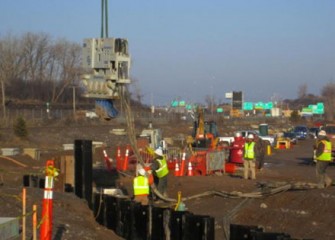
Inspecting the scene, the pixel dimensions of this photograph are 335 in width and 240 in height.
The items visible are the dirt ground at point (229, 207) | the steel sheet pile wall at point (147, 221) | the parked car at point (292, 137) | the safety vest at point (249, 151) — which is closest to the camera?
the steel sheet pile wall at point (147, 221)

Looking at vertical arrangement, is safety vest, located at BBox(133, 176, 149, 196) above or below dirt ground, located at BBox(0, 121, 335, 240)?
above

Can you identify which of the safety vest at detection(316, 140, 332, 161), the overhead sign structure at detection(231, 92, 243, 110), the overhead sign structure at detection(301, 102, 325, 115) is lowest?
the safety vest at detection(316, 140, 332, 161)

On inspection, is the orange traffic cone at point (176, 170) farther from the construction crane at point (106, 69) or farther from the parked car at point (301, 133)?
the parked car at point (301, 133)

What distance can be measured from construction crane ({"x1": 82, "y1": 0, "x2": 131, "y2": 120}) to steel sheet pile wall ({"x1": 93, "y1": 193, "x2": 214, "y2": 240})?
2244mm

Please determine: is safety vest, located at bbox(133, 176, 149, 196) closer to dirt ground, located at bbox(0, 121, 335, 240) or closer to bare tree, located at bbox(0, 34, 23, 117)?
dirt ground, located at bbox(0, 121, 335, 240)

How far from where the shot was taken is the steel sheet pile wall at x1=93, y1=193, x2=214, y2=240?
12.4 metres

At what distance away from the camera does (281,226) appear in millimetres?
16344

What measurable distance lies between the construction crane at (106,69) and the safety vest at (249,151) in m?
11.6

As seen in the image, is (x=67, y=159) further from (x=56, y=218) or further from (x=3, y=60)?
(x=3, y=60)

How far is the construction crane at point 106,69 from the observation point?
13797 mm

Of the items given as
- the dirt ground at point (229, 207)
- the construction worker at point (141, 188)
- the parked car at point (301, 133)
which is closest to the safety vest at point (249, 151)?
the dirt ground at point (229, 207)

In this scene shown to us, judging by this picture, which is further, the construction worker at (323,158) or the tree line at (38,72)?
the tree line at (38,72)

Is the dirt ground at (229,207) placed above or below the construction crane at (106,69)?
below

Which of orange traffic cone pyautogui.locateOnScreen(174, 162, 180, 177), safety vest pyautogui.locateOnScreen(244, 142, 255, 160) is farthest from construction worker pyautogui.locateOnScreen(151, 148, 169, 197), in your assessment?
orange traffic cone pyautogui.locateOnScreen(174, 162, 180, 177)
